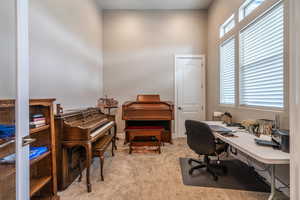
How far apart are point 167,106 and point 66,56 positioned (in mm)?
2344

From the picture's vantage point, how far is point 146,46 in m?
4.79

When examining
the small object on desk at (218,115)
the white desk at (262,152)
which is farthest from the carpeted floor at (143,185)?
the small object on desk at (218,115)

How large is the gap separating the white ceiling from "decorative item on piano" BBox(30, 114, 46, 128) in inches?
148

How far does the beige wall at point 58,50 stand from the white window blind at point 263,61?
2841 millimetres

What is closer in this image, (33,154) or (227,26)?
(33,154)

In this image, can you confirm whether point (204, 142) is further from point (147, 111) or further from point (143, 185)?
point (147, 111)

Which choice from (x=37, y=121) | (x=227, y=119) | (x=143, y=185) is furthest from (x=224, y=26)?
(x=37, y=121)

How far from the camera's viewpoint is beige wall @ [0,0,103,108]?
1.42 meters

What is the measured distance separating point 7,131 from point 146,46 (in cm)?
411

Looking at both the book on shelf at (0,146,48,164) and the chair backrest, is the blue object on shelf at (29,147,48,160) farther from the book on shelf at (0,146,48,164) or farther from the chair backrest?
the chair backrest

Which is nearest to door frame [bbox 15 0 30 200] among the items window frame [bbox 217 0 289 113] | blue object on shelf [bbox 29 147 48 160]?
blue object on shelf [bbox 29 147 48 160]

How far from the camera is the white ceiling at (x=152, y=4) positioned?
170 inches

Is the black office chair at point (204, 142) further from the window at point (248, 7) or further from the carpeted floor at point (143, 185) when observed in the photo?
the window at point (248, 7)

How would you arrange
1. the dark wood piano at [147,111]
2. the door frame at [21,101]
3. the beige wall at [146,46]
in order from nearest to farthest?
the door frame at [21,101]
the dark wood piano at [147,111]
the beige wall at [146,46]
